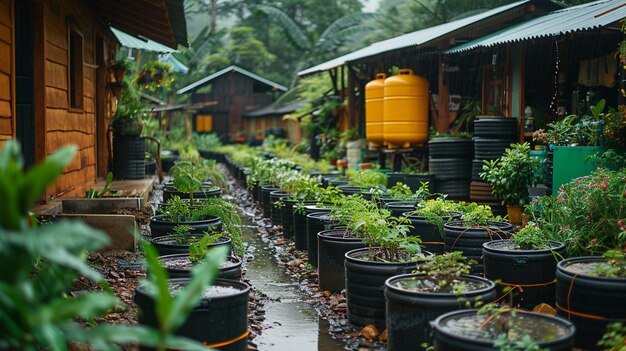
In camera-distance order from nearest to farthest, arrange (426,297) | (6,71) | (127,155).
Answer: (426,297)
(6,71)
(127,155)

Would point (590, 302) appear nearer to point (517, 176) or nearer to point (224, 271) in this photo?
point (224, 271)

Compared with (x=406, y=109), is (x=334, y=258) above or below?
below

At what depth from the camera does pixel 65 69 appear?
9562 mm

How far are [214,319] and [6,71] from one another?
382 centimetres

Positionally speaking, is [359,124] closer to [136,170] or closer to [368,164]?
[368,164]

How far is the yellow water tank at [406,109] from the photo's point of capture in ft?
51.8

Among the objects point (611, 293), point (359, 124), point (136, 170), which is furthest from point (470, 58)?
point (611, 293)

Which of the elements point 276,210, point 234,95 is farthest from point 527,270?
point 234,95

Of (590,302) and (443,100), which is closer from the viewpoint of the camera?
(590,302)

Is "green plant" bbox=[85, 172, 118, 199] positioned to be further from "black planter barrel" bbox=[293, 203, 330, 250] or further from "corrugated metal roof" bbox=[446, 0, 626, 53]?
"corrugated metal roof" bbox=[446, 0, 626, 53]

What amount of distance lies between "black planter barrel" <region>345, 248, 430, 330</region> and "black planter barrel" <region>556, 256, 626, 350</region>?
1.16m

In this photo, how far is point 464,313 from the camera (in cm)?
418

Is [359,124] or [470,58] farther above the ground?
[470,58]

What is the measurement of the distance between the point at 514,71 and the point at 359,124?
750 cm
